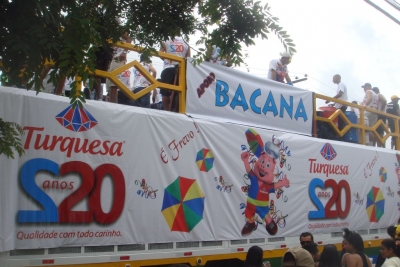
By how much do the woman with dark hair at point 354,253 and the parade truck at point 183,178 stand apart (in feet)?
5.01

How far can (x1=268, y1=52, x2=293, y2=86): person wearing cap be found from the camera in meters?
9.36

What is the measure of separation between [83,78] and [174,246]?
339 cm

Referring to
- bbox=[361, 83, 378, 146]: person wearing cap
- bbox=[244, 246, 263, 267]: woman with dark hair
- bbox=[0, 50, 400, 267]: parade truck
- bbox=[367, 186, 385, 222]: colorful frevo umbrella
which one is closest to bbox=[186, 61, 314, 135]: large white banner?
bbox=[0, 50, 400, 267]: parade truck

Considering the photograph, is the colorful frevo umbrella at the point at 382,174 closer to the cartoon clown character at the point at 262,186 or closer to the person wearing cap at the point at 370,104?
the person wearing cap at the point at 370,104

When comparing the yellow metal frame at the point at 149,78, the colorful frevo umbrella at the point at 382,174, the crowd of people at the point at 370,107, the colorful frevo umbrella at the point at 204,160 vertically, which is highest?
the crowd of people at the point at 370,107

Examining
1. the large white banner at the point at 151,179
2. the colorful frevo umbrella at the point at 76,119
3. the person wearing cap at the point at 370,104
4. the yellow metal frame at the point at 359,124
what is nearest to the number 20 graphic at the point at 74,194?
the large white banner at the point at 151,179

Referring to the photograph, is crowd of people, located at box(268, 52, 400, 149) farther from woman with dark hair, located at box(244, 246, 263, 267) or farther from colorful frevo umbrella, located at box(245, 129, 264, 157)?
woman with dark hair, located at box(244, 246, 263, 267)

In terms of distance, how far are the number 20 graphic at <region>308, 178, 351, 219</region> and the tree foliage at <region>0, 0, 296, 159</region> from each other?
389 cm

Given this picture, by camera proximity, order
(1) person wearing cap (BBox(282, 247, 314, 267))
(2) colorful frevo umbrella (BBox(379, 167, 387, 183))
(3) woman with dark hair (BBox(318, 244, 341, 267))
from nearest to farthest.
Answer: (1) person wearing cap (BBox(282, 247, 314, 267)), (3) woman with dark hair (BBox(318, 244, 341, 267)), (2) colorful frevo umbrella (BBox(379, 167, 387, 183))

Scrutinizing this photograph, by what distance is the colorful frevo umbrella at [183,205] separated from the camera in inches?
253

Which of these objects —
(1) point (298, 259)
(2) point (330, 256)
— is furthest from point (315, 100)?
(1) point (298, 259)

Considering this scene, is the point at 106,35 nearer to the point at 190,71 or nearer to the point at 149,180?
the point at 149,180

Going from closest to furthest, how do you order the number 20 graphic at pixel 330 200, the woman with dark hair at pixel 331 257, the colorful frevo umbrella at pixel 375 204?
the woman with dark hair at pixel 331 257 < the number 20 graphic at pixel 330 200 < the colorful frevo umbrella at pixel 375 204

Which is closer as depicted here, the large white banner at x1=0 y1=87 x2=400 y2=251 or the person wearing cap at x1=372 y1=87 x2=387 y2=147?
the large white banner at x1=0 y1=87 x2=400 y2=251
